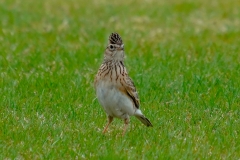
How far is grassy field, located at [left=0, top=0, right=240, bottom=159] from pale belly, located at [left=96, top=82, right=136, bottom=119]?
312mm

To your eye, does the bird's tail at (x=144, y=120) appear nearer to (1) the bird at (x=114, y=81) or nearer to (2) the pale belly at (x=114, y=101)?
(2) the pale belly at (x=114, y=101)

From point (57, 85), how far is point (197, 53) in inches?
150

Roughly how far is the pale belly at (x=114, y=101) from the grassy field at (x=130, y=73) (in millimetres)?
312

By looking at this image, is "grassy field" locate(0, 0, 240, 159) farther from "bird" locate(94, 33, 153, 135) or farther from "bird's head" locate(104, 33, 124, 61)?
"bird's head" locate(104, 33, 124, 61)

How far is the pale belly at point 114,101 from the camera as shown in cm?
872


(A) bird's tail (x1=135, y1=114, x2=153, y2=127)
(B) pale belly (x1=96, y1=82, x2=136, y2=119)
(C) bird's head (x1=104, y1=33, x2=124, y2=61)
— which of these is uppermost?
(C) bird's head (x1=104, y1=33, x2=124, y2=61)

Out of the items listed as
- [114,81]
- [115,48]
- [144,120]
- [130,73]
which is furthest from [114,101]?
[130,73]

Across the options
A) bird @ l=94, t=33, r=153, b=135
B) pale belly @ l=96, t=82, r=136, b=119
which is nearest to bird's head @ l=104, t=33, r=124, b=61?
bird @ l=94, t=33, r=153, b=135

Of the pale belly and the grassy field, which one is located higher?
the pale belly

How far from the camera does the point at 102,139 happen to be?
344 inches

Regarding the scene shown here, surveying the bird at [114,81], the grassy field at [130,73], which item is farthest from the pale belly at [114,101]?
the grassy field at [130,73]

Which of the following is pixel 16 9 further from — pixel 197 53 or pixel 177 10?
pixel 197 53

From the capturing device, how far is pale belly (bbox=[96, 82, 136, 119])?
872cm

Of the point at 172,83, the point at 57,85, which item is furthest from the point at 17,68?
the point at 172,83
